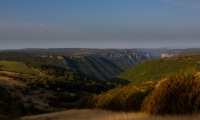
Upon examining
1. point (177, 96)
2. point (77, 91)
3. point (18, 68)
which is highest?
point (177, 96)

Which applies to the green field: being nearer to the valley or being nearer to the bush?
the valley

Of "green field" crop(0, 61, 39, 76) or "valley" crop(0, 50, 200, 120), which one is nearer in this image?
A: "valley" crop(0, 50, 200, 120)

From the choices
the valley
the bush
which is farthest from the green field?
the bush

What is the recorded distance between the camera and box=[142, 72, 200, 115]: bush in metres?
9.60

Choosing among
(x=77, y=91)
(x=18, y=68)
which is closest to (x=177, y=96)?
(x=77, y=91)

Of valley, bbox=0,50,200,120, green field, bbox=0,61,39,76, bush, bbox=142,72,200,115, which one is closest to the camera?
bush, bbox=142,72,200,115

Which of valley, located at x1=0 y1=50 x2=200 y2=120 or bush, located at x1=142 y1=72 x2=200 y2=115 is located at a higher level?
bush, located at x1=142 y1=72 x2=200 y2=115

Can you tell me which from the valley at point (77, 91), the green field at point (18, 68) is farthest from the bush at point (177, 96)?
the green field at point (18, 68)

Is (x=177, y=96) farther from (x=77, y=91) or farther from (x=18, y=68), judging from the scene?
(x=18, y=68)

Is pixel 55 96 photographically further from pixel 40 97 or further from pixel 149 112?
pixel 149 112

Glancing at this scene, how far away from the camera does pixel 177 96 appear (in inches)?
398

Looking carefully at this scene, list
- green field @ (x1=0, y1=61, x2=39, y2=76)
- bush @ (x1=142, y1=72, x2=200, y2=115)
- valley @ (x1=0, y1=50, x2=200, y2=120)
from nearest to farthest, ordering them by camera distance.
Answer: bush @ (x1=142, y1=72, x2=200, y2=115) < valley @ (x1=0, y1=50, x2=200, y2=120) < green field @ (x1=0, y1=61, x2=39, y2=76)

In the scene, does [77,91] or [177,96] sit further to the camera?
[77,91]

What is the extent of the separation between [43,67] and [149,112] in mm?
149698
